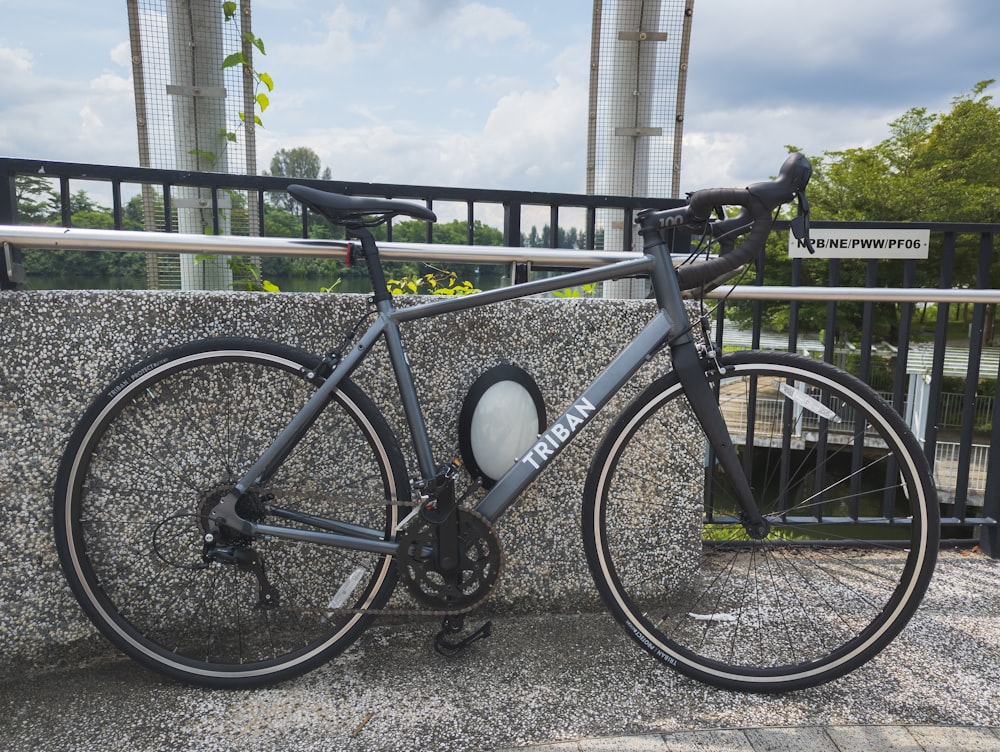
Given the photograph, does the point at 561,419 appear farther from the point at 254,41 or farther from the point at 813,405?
the point at 254,41

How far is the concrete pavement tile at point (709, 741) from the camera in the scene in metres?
1.78

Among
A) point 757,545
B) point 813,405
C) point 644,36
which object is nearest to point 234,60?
point 644,36

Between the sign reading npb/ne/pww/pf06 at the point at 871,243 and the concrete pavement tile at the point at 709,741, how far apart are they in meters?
1.92

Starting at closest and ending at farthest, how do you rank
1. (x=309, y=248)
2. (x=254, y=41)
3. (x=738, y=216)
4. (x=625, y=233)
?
(x=738, y=216) → (x=309, y=248) → (x=625, y=233) → (x=254, y=41)

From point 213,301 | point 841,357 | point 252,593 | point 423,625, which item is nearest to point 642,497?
point 423,625

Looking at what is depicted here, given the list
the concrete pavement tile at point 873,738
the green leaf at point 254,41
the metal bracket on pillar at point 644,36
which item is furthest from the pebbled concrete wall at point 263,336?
the metal bracket on pillar at point 644,36

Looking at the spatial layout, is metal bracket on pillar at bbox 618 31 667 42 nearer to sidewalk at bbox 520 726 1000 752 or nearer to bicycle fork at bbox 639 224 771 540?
bicycle fork at bbox 639 224 771 540

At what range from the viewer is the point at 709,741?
1811 millimetres

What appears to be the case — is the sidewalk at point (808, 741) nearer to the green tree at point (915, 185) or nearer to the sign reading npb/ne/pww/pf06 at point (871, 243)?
the sign reading npb/ne/pww/pf06 at point (871, 243)

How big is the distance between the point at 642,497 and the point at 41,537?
1.97 metres

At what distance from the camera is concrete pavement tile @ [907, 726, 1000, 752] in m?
1.80

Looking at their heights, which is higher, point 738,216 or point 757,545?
point 738,216

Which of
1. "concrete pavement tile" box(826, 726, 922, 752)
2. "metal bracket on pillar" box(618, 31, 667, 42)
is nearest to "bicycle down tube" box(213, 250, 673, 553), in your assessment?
"concrete pavement tile" box(826, 726, 922, 752)

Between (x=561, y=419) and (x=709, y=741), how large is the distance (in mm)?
959
